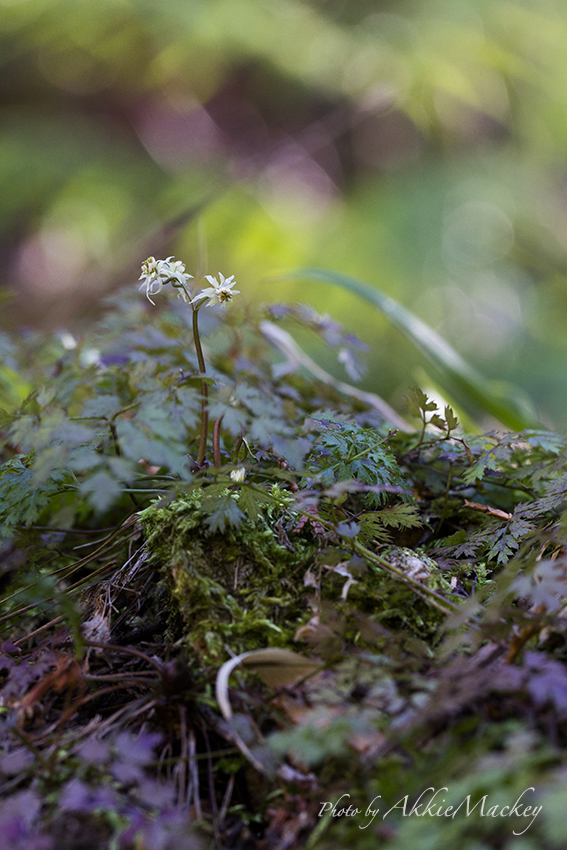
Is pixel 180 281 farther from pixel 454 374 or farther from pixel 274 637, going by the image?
pixel 454 374

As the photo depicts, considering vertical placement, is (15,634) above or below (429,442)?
below

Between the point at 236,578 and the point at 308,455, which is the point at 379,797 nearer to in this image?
the point at 236,578

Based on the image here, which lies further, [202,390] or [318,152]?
[318,152]

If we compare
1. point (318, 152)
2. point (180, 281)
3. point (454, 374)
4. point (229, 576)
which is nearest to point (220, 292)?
point (180, 281)

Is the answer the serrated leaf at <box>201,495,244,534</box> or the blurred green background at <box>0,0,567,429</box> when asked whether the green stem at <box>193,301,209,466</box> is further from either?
the blurred green background at <box>0,0,567,429</box>

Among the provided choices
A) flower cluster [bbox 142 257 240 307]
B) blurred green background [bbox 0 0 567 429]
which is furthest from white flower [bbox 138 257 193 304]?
blurred green background [bbox 0 0 567 429]

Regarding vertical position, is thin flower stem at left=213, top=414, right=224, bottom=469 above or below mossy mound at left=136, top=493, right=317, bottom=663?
above

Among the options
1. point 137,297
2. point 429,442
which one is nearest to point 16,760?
point 429,442
